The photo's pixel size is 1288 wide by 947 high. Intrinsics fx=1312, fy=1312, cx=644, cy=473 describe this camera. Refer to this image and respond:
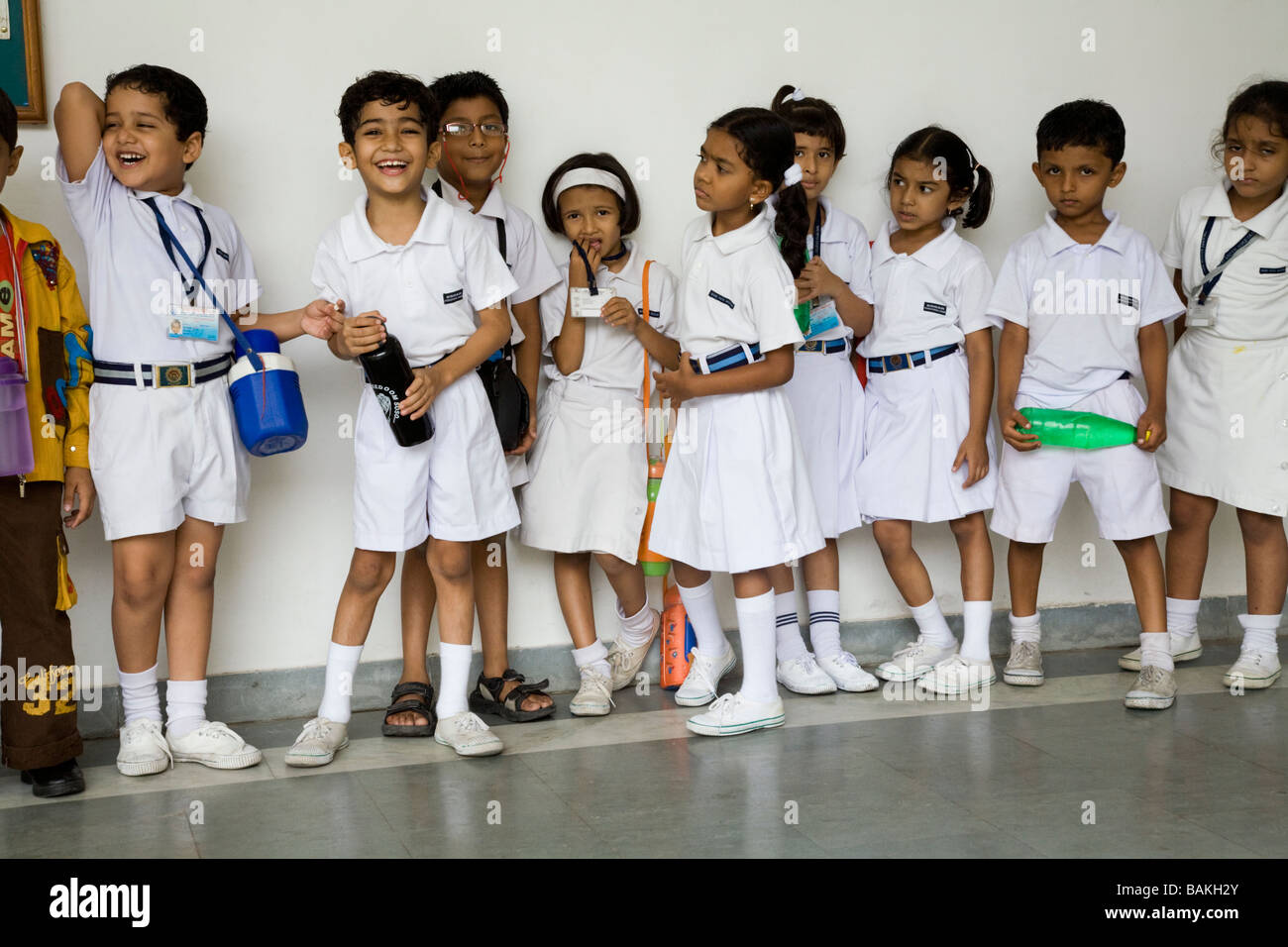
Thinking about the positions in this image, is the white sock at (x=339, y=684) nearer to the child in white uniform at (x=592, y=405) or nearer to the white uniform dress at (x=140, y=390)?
the white uniform dress at (x=140, y=390)

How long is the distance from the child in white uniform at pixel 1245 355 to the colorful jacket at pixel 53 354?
9.31 feet

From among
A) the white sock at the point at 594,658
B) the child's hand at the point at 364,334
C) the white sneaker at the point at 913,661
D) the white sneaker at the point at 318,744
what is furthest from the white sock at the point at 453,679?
the white sneaker at the point at 913,661

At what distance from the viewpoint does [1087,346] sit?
3.50 metres

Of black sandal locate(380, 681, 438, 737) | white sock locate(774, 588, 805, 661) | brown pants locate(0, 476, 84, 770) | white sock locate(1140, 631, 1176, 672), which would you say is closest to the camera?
brown pants locate(0, 476, 84, 770)

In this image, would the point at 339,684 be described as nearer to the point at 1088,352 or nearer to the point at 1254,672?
the point at 1088,352

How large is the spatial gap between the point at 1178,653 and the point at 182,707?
2.72m

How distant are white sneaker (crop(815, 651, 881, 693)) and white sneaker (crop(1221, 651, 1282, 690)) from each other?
940 mm

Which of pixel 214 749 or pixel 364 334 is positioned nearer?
pixel 364 334

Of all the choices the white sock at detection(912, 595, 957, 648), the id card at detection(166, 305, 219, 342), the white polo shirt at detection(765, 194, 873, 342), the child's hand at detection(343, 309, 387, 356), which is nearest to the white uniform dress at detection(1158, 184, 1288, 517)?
the white sock at detection(912, 595, 957, 648)

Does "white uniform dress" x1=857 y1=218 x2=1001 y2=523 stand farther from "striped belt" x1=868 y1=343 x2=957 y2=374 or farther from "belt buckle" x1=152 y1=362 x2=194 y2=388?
"belt buckle" x1=152 y1=362 x2=194 y2=388

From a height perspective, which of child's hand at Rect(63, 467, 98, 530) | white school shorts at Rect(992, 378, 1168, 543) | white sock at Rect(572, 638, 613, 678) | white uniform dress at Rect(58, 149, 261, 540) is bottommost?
white sock at Rect(572, 638, 613, 678)

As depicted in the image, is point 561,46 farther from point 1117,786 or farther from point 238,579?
point 1117,786

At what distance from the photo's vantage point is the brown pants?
274 centimetres

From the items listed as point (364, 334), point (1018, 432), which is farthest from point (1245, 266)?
point (364, 334)
